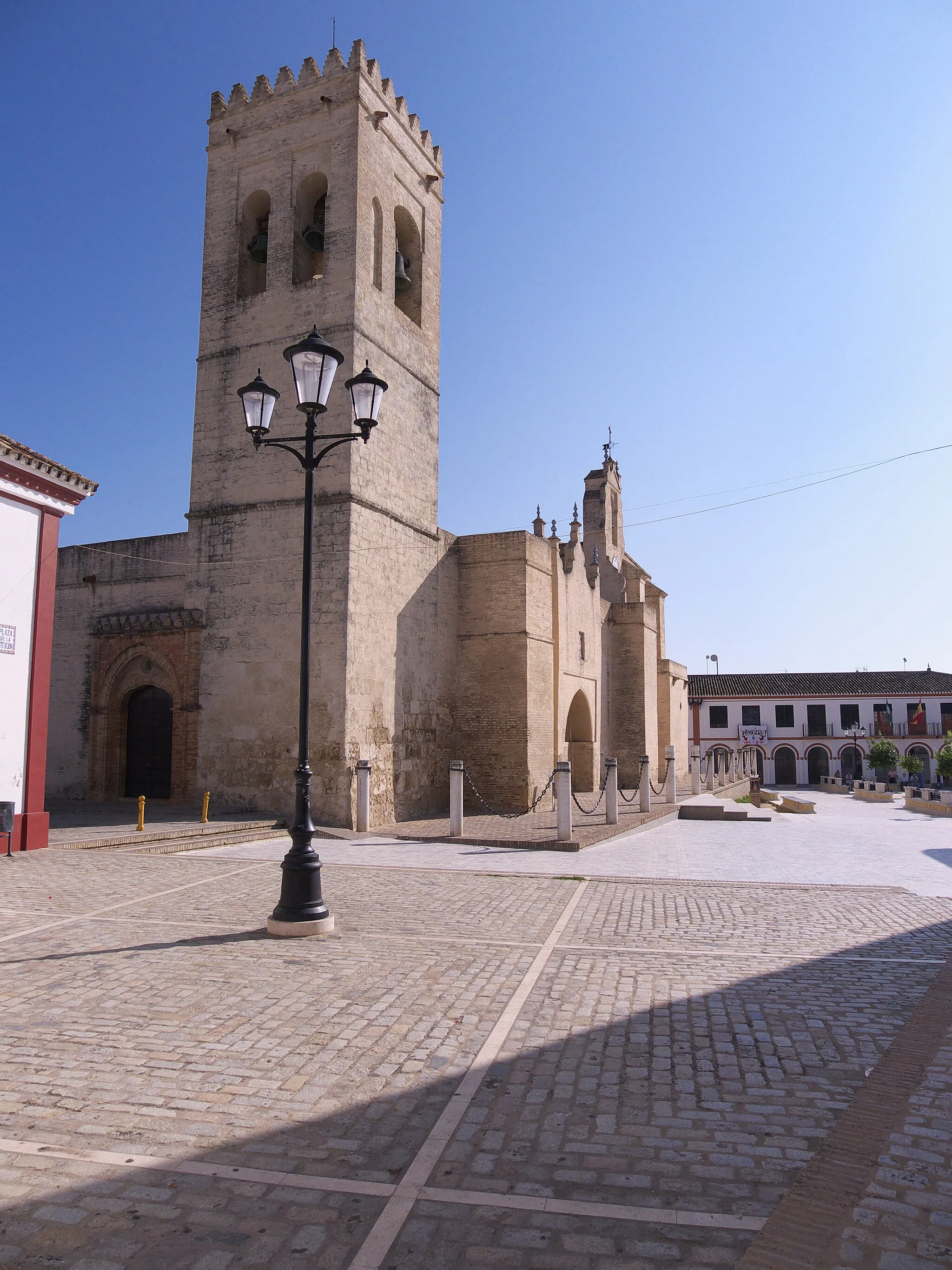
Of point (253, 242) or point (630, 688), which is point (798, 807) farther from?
point (253, 242)

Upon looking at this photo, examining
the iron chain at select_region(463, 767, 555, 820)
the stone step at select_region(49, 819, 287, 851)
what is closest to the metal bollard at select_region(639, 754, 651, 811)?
the iron chain at select_region(463, 767, 555, 820)

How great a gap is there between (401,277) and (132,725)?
1103 cm

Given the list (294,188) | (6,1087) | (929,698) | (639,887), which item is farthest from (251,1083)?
(929,698)

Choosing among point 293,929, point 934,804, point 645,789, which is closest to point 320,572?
point 645,789

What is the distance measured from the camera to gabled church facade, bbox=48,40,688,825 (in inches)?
613

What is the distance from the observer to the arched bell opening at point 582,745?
23344mm

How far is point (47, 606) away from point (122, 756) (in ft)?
22.3

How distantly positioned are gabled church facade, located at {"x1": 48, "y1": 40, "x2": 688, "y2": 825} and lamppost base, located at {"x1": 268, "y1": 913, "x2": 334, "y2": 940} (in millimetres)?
8335

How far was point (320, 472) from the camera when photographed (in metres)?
15.7

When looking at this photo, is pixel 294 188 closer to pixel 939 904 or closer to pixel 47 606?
pixel 47 606

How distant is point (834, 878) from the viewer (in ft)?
32.7

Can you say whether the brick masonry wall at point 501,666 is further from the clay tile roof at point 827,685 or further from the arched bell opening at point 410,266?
the clay tile roof at point 827,685

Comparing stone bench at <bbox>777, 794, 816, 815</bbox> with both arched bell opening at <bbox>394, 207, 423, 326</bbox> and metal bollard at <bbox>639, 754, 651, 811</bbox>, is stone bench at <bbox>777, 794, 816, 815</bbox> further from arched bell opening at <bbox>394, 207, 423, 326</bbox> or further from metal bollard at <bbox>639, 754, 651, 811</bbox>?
arched bell opening at <bbox>394, 207, 423, 326</bbox>

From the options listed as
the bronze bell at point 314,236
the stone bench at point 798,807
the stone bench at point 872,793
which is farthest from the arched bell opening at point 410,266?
the stone bench at point 872,793
